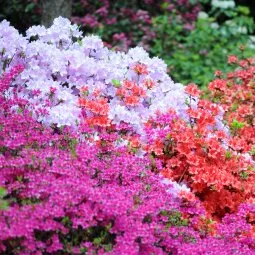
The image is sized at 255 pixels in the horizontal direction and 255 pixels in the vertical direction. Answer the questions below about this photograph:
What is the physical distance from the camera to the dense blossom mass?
2.64 meters

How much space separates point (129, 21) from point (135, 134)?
15.8ft

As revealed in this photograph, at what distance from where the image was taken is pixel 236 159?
3.51m

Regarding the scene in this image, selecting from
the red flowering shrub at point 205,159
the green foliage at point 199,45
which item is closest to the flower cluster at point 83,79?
the red flowering shrub at point 205,159

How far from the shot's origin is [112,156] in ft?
10.5

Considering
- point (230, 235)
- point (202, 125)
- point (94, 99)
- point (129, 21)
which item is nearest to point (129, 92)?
point (94, 99)

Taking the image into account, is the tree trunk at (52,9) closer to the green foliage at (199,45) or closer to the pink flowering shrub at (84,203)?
the green foliage at (199,45)

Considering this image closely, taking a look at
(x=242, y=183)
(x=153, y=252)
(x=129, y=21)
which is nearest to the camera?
(x=153, y=252)

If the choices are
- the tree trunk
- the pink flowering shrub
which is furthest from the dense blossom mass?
the tree trunk

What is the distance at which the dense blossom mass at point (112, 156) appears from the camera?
8.65 ft

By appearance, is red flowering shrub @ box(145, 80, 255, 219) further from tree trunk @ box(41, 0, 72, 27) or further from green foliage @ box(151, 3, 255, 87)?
green foliage @ box(151, 3, 255, 87)

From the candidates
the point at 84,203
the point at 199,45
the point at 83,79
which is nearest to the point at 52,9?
the point at 199,45

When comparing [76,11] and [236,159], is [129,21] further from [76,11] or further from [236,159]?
[236,159]

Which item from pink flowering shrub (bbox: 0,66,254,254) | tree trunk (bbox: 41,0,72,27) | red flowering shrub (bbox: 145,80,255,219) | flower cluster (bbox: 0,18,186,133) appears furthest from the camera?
tree trunk (bbox: 41,0,72,27)

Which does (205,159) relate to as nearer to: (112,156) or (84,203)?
(112,156)
